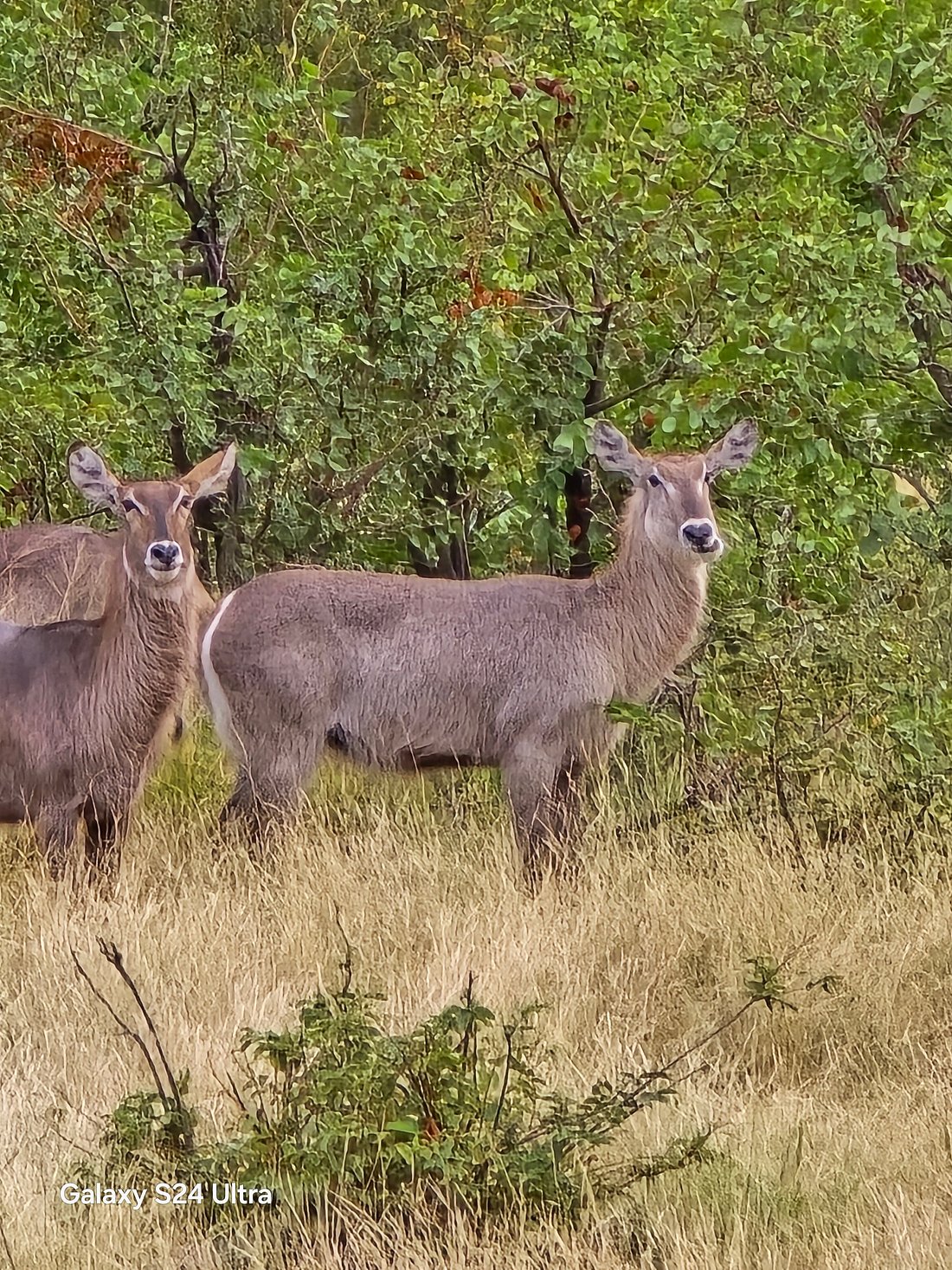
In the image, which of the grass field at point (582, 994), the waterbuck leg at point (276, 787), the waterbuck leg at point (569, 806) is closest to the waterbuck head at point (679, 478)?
the waterbuck leg at point (569, 806)

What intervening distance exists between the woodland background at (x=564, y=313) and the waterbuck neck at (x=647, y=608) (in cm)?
21

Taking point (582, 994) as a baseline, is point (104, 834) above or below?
below

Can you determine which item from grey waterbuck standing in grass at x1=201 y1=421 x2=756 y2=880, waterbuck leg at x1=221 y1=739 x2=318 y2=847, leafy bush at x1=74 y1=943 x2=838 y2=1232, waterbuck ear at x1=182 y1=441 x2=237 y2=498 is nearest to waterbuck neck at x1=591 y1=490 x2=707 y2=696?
grey waterbuck standing in grass at x1=201 y1=421 x2=756 y2=880

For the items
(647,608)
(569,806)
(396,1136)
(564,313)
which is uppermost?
(564,313)

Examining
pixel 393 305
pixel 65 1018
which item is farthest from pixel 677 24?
pixel 65 1018

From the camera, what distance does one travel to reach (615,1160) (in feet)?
14.4

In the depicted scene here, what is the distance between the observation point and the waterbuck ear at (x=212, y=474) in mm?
7148

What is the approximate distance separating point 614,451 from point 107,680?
201 centimetres

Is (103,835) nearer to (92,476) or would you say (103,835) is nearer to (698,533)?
(92,476)

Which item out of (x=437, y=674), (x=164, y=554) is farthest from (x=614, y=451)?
(x=164, y=554)

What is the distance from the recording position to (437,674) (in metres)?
7.25

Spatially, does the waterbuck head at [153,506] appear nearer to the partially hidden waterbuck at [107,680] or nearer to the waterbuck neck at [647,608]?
the partially hidden waterbuck at [107,680]

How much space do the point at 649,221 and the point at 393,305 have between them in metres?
1.07

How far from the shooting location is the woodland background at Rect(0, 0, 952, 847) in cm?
701
